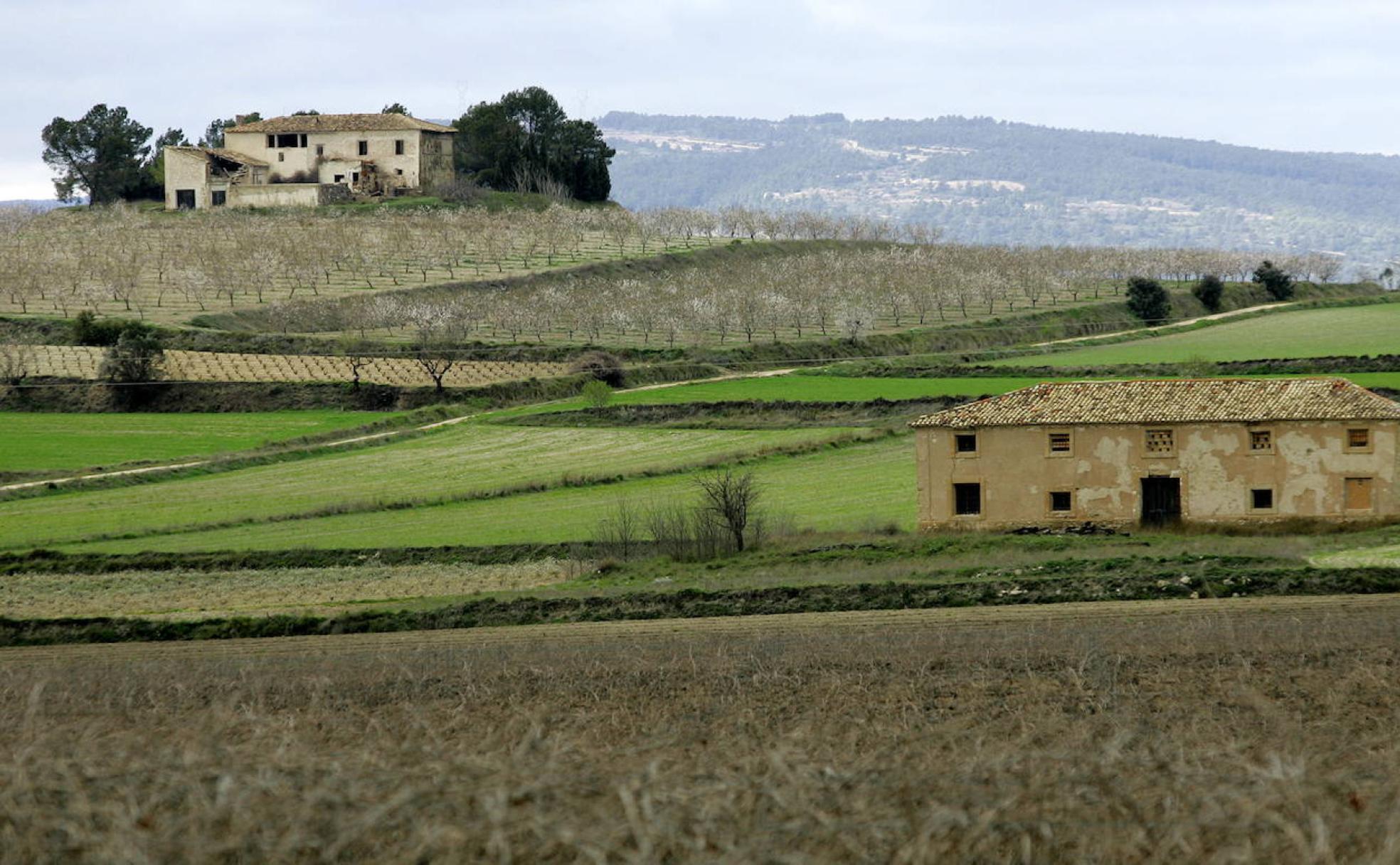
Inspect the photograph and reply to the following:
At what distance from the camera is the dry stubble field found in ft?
38.3

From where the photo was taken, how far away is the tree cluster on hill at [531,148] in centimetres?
17338

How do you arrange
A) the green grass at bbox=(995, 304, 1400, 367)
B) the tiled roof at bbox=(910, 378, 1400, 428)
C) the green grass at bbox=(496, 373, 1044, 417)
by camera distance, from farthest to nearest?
the green grass at bbox=(995, 304, 1400, 367) < the green grass at bbox=(496, 373, 1044, 417) < the tiled roof at bbox=(910, 378, 1400, 428)

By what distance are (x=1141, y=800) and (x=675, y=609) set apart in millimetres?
26769

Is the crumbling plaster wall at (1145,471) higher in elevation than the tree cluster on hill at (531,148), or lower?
lower

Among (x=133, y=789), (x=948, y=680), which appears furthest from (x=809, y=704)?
(x=133, y=789)

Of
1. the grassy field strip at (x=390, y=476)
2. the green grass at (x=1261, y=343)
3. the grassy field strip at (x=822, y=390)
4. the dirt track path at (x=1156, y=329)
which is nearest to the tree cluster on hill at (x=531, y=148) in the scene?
the dirt track path at (x=1156, y=329)

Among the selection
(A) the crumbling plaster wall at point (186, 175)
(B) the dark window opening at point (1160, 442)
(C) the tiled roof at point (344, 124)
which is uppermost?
(C) the tiled roof at point (344, 124)

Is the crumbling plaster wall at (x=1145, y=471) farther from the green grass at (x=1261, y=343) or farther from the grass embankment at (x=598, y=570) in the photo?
the green grass at (x=1261, y=343)

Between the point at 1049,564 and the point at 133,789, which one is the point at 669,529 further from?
the point at 133,789

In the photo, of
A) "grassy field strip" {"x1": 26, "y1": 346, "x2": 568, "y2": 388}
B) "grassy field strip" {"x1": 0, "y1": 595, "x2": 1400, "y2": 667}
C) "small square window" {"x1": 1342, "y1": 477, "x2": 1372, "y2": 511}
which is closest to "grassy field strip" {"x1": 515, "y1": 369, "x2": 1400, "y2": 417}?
"grassy field strip" {"x1": 26, "y1": 346, "x2": 568, "y2": 388}

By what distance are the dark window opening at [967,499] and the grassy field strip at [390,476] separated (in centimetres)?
1736

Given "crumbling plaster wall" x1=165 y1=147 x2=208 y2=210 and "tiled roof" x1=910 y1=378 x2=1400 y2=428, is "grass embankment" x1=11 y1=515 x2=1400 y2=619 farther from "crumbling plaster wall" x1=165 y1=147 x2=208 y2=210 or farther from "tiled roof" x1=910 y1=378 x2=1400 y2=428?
"crumbling plaster wall" x1=165 y1=147 x2=208 y2=210

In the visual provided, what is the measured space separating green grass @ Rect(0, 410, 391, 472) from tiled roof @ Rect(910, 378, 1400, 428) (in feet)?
120

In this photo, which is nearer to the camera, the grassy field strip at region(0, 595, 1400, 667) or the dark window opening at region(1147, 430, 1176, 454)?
the grassy field strip at region(0, 595, 1400, 667)
